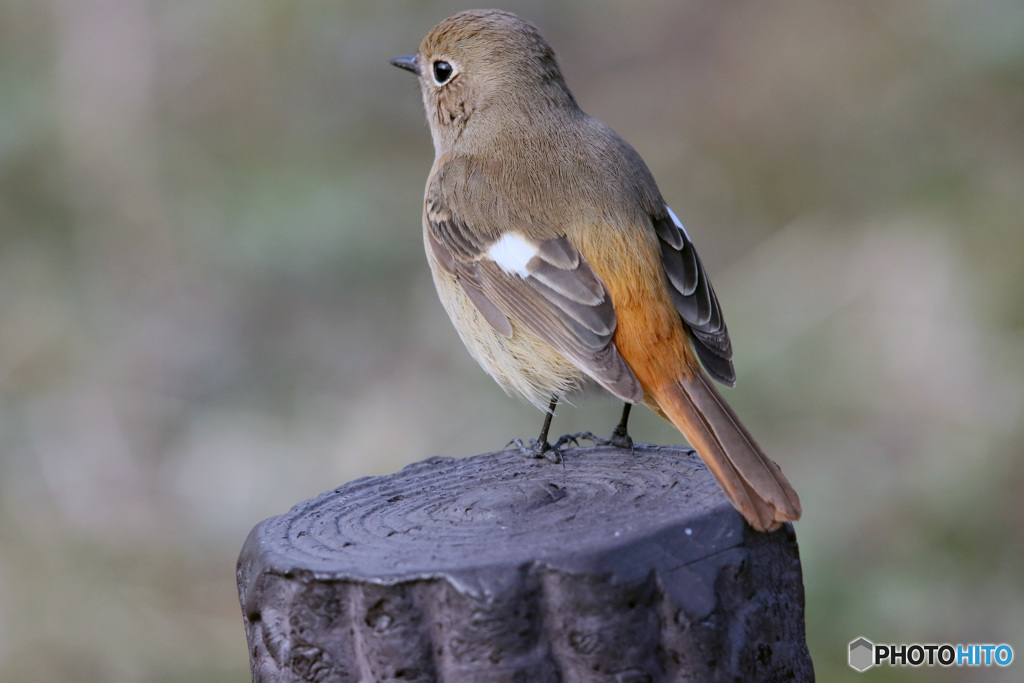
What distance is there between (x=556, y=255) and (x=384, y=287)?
3455 millimetres

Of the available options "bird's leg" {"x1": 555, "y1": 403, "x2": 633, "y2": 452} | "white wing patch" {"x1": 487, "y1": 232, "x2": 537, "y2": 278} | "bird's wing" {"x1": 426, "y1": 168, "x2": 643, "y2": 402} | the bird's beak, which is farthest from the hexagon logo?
the bird's beak

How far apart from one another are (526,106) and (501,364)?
3.37 feet

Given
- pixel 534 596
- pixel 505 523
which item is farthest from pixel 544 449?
pixel 534 596

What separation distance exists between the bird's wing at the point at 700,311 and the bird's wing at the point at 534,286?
25cm

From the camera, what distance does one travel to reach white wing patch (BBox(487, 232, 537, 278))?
3418 millimetres

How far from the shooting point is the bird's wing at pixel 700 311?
3250 millimetres

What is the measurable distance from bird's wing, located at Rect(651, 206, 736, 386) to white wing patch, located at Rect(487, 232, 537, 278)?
441 millimetres

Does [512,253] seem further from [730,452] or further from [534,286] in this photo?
[730,452]

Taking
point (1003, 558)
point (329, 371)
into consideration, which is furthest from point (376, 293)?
point (1003, 558)

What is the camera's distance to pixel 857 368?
5.87 metres

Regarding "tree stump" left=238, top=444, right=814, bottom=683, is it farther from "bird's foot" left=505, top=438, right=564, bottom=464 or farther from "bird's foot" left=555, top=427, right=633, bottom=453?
"bird's foot" left=555, top=427, right=633, bottom=453

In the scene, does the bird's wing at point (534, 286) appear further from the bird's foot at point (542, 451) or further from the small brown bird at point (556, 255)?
the bird's foot at point (542, 451)

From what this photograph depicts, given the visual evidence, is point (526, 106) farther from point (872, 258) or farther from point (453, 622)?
point (872, 258)

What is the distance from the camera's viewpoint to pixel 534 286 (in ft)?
11.1
